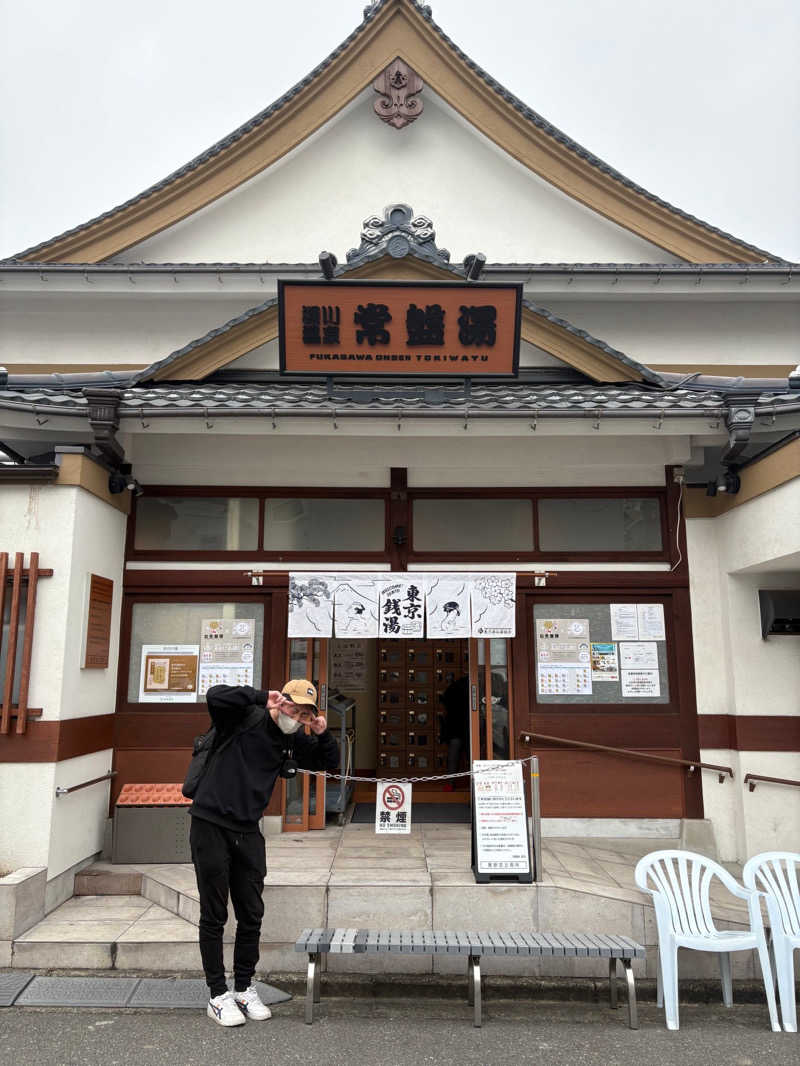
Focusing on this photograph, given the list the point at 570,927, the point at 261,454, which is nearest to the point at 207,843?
the point at 570,927

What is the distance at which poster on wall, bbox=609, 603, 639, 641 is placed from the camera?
24.8ft

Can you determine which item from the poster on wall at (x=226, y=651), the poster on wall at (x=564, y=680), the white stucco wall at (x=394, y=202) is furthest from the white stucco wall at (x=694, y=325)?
the poster on wall at (x=226, y=651)

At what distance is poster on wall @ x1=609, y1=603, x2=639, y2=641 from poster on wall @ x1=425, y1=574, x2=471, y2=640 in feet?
5.31

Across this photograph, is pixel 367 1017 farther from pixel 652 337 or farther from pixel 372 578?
pixel 652 337

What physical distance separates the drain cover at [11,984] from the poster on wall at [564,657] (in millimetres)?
4912

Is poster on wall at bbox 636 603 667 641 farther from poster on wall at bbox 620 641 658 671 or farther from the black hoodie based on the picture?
the black hoodie

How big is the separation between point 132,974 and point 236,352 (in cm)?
563

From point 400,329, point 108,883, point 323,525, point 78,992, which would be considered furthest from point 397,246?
point 78,992

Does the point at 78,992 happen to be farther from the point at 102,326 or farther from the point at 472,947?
the point at 102,326

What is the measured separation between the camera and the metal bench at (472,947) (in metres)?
4.66

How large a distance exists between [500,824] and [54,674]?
3858mm

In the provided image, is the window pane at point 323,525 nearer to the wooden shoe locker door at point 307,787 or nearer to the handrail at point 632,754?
the wooden shoe locker door at point 307,787

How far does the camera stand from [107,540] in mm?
7137

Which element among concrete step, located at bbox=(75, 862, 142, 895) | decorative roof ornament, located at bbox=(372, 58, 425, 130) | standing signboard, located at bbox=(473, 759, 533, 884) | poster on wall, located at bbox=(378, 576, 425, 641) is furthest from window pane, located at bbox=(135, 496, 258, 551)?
decorative roof ornament, located at bbox=(372, 58, 425, 130)
